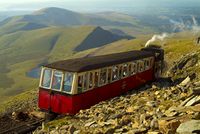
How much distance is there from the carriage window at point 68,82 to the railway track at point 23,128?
9.06 ft

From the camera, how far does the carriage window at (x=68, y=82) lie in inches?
986

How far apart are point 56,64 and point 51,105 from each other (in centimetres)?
269

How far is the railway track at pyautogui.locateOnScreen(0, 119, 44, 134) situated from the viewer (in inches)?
908

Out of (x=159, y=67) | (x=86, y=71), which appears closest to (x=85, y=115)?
(x=86, y=71)

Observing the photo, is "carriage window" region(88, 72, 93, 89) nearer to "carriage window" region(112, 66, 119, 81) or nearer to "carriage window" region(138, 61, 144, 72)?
"carriage window" region(112, 66, 119, 81)

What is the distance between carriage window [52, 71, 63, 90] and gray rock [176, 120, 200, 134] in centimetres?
1401

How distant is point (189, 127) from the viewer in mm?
12141

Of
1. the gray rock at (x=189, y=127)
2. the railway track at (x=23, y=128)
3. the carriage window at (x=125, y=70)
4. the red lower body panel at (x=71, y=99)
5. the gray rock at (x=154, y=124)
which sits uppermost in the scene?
the gray rock at (x=189, y=127)

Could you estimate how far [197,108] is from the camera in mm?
14312

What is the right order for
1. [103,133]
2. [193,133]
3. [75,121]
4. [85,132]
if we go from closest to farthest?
[193,133]
[103,133]
[85,132]
[75,121]

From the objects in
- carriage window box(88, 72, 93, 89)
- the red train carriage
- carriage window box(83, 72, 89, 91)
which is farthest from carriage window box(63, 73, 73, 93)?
carriage window box(88, 72, 93, 89)

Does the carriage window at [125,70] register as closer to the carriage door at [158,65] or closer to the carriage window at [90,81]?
the carriage window at [90,81]

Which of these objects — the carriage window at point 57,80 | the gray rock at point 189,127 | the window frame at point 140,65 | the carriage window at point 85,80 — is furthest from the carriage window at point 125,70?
the gray rock at point 189,127

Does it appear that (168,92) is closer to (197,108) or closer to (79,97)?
(79,97)
